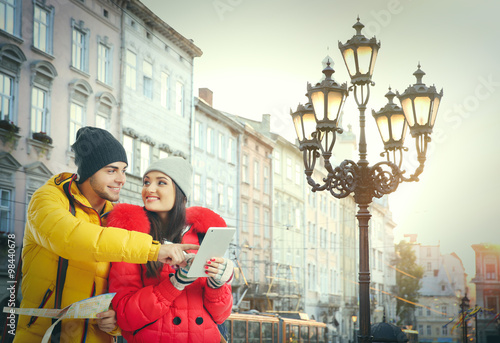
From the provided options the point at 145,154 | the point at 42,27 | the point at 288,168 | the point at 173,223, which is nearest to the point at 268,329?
the point at 145,154

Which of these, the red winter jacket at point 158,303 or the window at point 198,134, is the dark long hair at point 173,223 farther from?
the window at point 198,134

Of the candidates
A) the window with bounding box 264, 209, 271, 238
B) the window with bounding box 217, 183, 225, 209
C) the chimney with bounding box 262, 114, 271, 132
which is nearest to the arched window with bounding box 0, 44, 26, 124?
the window with bounding box 217, 183, 225, 209

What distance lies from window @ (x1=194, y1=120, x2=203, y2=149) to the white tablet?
14253 mm

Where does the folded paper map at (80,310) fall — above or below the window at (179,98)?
below

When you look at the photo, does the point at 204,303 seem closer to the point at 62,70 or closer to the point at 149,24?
the point at 62,70

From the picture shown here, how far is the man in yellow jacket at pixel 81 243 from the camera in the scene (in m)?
2.58

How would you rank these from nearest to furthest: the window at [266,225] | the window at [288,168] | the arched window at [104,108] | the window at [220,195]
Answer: the arched window at [104,108] < the window at [220,195] < the window at [266,225] < the window at [288,168]

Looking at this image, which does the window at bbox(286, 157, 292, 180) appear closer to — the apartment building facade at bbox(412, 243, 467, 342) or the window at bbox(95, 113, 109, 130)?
the window at bbox(95, 113, 109, 130)

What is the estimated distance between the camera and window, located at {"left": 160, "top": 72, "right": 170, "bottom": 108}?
13.9 m

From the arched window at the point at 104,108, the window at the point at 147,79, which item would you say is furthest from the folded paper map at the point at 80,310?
the window at the point at 147,79

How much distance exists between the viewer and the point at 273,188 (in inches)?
971

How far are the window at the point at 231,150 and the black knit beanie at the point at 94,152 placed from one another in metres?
17.4

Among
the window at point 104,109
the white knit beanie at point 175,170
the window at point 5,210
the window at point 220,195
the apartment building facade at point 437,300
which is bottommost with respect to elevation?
the apartment building facade at point 437,300

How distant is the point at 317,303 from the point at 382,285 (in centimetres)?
1323
